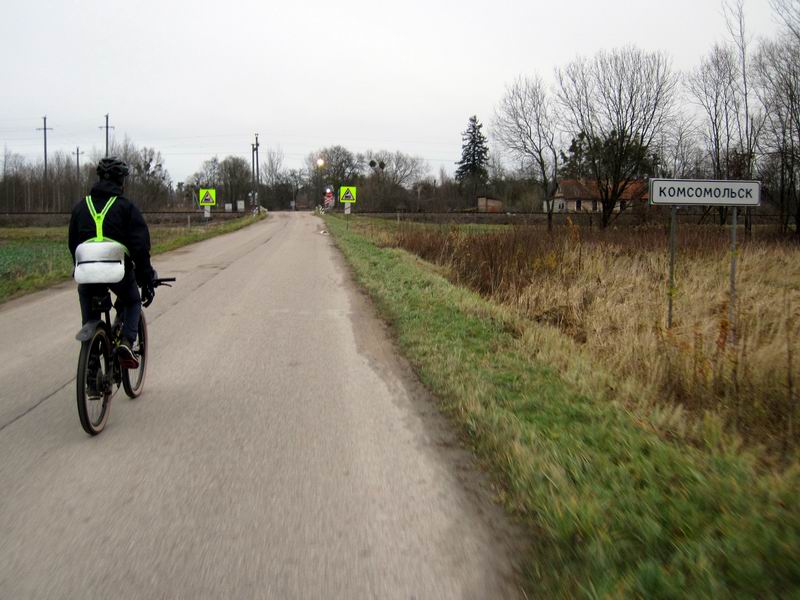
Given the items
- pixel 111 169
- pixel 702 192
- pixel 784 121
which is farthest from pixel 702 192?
pixel 784 121

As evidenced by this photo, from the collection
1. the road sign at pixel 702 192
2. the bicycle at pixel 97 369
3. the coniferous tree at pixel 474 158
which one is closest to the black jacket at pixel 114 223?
the bicycle at pixel 97 369

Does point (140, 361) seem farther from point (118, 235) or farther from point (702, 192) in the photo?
point (702, 192)

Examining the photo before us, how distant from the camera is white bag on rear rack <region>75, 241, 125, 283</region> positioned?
438 cm

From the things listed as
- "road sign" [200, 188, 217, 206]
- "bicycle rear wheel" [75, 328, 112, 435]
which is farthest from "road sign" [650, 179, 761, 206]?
"road sign" [200, 188, 217, 206]

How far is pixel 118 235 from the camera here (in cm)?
459

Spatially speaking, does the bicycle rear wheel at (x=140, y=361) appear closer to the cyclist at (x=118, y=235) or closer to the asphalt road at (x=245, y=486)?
the asphalt road at (x=245, y=486)

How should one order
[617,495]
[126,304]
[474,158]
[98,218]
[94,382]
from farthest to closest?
[474,158]
[126,304]
[98,218]
[94,382]
[617,495]

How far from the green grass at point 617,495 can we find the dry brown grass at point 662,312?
648 millimetres

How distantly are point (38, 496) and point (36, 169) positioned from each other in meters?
98.8

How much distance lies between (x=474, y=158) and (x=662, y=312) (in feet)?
284

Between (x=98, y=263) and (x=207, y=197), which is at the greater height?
(x=207, y=197)

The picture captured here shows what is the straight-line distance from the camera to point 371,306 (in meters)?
10.5

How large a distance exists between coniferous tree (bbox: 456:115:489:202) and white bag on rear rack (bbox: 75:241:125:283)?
90.0m

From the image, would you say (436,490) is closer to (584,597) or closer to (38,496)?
(584,597)
